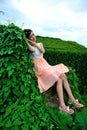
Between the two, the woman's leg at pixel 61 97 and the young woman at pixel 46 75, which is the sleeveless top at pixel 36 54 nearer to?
the young woman at pixel 46 75

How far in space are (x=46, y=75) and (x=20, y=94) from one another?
982 millimetres

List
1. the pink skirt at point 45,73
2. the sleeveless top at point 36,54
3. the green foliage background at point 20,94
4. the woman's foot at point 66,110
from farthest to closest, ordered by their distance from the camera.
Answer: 1. the sleeveless top at point 36,54
2. the pink skirt at point 45,73
3. the woman's foot at point 66,110
4. the green foliage background at point 20,94

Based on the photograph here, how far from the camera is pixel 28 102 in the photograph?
22.8ft

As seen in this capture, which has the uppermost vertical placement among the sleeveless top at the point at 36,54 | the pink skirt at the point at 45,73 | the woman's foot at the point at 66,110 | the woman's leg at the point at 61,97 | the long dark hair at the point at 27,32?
the long dark hair at the point at 27,32

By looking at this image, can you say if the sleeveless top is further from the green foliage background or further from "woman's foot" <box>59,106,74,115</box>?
"woman's foot" <box>59,106,74,115</box>

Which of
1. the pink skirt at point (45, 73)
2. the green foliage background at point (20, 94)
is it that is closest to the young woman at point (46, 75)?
the pink skirt at point (45, 73)

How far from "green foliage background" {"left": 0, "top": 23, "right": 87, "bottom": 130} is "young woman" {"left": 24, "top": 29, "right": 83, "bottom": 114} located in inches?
16.1

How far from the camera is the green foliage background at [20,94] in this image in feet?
22.0

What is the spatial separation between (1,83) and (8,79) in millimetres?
152

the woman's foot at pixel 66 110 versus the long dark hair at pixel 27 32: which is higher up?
the long dark hair at pixel 27 32

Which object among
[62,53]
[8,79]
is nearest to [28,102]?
[8,79]

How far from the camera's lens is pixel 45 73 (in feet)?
26.7

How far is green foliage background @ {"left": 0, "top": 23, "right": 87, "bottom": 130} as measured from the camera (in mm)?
6707

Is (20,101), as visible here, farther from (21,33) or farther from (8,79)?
(21,33)
